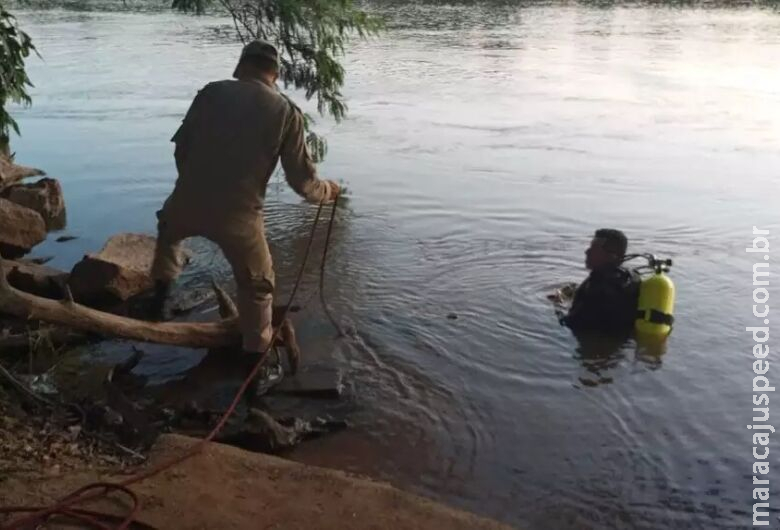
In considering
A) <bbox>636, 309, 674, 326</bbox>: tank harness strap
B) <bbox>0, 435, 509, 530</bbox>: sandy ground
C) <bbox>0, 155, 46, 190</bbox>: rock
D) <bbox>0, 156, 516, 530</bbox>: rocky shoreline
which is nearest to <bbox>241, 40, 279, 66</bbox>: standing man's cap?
<bbox>0, 156, 516, 530</bbox>: rocky shoreline

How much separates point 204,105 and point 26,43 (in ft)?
10.8

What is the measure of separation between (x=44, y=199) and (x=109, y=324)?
17.5 ft

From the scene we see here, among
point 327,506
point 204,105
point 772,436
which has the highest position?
point 204,105

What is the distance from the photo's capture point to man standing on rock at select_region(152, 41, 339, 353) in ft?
18.4

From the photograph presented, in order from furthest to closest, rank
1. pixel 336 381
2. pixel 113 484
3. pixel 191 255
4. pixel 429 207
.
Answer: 1. pixel 429 207
2. pixel 191 255
3. pixel 336 381
4. pixel 113 484

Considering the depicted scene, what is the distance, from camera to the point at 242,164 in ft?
18.6

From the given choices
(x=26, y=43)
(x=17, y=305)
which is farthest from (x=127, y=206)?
(x=17, y=305)

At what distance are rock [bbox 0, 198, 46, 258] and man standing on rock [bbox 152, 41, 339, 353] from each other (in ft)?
13.6

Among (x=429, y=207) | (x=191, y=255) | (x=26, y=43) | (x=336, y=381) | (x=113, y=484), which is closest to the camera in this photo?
(x=113, y=484)

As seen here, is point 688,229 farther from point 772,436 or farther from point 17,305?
point 17,305

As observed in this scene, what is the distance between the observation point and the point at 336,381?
6.41 meters

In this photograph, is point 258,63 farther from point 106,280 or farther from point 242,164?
point 106,280

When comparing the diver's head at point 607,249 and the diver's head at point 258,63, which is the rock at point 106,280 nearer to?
the diver's head at point 258,63

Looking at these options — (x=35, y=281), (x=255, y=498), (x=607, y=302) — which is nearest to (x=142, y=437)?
(x=255, y=498)
